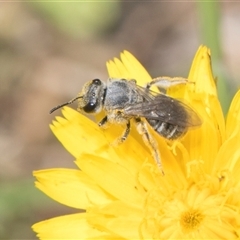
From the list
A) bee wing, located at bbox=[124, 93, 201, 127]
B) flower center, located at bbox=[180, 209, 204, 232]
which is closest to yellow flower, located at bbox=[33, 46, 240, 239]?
flower center, located at bbox=[180, 209, 204, 232]

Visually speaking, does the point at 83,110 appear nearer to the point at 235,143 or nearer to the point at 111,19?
the point at 235,143

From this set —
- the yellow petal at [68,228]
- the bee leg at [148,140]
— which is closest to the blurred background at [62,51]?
the bee leg at [148,140]

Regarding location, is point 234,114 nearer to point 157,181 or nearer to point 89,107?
point 157,181

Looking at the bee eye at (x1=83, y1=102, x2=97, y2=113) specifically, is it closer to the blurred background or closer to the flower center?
the flower center

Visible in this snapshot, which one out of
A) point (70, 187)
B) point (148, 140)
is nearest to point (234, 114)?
point (148, 140)

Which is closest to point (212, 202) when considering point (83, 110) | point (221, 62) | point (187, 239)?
point (187, 239)

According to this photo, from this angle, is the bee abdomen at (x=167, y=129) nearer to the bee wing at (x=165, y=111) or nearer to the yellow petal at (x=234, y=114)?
the bee wing at (x=165, y=111)
